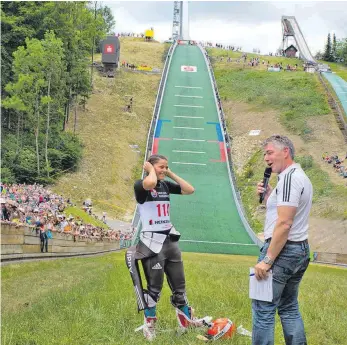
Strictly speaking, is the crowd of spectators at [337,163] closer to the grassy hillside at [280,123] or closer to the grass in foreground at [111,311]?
the grassy hillside at [280,123]

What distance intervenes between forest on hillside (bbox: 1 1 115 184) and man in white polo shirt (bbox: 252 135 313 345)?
28.1 meters

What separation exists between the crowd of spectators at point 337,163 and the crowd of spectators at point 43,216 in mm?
18109

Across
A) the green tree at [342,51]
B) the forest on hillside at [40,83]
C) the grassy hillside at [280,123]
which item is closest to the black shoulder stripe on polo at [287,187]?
the grassy hillside at [280,123]

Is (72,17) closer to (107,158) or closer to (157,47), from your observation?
(107,158)

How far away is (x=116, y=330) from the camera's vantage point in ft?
20.0

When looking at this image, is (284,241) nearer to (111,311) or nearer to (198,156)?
(111,311)

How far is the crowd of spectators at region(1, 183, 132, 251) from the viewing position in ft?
52.5

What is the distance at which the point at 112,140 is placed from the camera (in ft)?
163

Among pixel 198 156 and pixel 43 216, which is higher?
pixel 43 216

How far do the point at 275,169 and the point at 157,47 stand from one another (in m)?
85.4

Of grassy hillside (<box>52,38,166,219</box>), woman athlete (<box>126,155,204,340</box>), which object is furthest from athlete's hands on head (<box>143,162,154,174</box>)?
grassy hillside (<box>52,38,166,219</box>)

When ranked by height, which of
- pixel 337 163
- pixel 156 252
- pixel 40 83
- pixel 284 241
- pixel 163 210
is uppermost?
pixel 40 83

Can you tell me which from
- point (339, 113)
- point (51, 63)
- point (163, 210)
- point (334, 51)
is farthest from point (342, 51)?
point (163, 210)

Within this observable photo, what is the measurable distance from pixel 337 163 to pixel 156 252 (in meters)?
38.0
